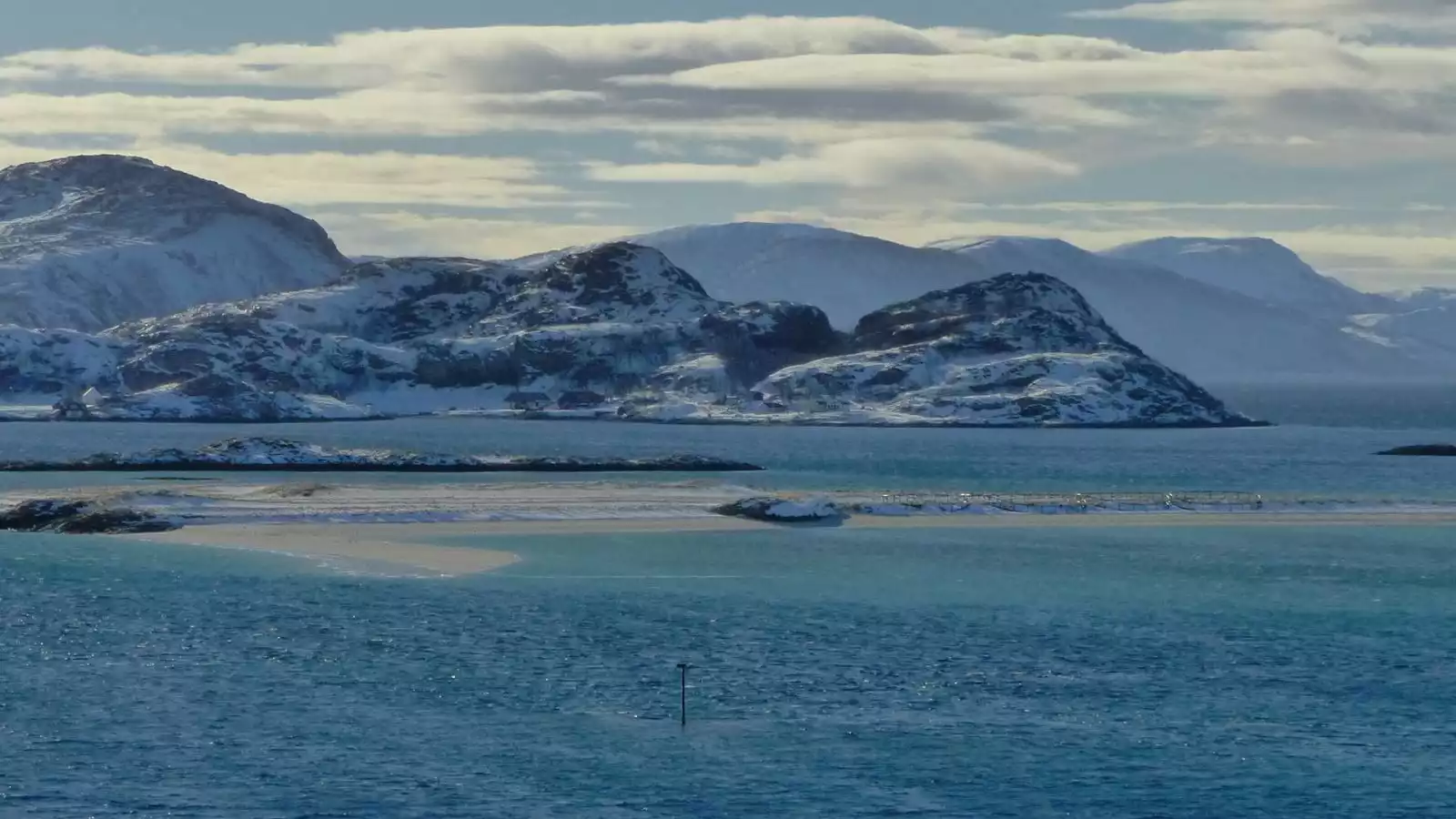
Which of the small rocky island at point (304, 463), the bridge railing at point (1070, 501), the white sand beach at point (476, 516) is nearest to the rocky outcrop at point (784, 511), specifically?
the white sand beach at point (476, 516)

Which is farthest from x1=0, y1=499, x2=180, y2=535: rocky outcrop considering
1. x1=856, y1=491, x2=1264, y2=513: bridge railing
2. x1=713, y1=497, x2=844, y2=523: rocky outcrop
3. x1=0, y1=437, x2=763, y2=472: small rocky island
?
x1=0, y1=437, x2=763, y2=472: small rocky island

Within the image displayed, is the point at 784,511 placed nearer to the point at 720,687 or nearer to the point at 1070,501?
the point at 1070,501

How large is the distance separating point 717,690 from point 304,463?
11289cm

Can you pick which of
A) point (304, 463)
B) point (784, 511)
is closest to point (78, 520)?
point (784, 511)

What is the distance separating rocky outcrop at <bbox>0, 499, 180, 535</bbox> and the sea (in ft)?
11.3

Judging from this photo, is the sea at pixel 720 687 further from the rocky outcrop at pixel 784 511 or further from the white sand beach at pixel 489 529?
the rocky outcrop at pixel 784 511

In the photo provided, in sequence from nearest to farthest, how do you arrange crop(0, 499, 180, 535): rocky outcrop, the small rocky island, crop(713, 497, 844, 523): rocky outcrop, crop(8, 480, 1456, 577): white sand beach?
crop(8, 480, 1456, 577): white sand beach, crop(0, 499, 180, 535): rocky outcrop, crop(713, 497, 844, 523): rocky outcrop, the small rocky island

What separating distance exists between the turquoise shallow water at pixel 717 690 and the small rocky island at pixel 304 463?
67.9 m

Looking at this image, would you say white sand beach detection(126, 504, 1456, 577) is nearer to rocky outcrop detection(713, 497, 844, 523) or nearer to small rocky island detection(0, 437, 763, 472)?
rocky outcrop detection(713, 497, 844, 523)

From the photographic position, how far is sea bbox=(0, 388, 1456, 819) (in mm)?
54875

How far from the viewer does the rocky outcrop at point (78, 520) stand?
114 meters

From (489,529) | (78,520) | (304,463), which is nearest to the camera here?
(78,520)

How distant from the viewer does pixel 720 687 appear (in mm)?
→ 68312

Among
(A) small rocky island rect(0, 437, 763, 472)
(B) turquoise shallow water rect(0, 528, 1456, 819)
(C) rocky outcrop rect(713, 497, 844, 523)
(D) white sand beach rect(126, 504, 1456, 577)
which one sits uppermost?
(A) small rocky island rect(0, 437, 763, 472)
